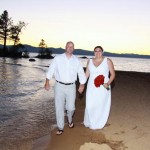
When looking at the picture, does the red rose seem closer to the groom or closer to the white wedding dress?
the white wedding dress

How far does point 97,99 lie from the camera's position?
24.8 feet

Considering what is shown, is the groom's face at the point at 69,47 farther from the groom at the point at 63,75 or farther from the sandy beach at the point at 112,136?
the sandy beach at the point at 112,136

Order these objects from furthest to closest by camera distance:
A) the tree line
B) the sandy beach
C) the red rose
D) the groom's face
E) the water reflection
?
the tree line < the water reflection < the red rose < the groom's face < the sandy beach

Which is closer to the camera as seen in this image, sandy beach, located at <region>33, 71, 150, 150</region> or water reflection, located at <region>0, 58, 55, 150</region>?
sandy beach, located at <region>33, 71, 150, 150</region>

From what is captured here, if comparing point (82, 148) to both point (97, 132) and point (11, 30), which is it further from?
point (11, 30)

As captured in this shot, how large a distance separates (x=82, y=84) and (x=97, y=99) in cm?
54

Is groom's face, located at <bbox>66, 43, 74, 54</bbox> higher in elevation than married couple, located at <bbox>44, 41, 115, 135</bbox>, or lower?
higher

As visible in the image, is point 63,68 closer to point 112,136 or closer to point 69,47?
point 69,47

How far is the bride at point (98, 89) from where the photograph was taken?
749cm

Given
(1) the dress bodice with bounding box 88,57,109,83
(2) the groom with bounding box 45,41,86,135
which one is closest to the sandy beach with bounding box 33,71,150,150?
(2) the groom with bounding box 45,41,86,135

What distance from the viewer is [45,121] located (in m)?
9.68

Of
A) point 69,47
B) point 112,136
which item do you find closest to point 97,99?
point 112,136

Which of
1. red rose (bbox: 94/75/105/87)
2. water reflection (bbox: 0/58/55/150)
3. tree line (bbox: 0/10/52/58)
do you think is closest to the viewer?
red rose (bbox: 94/75/105/87)

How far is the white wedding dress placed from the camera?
7.53 metres
